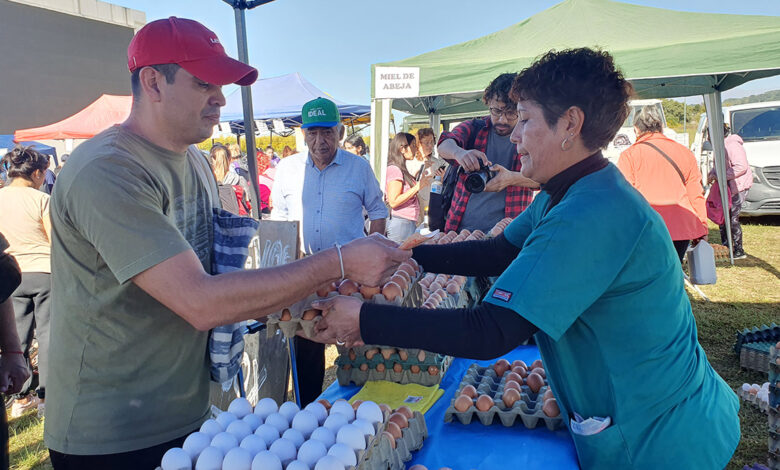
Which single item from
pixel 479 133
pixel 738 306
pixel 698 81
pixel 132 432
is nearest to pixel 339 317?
pixel 132 432

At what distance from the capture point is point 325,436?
1366 millimetres

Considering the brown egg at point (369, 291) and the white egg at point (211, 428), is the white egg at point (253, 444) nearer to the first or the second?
the white egg at point (211, 428)

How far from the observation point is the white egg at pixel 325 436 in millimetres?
1356

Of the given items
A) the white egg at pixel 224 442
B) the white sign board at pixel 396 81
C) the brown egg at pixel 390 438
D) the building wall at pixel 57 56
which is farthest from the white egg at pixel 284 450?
the building wall at pixel 57 56

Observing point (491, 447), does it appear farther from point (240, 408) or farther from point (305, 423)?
point (240, 408)

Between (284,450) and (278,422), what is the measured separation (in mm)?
158

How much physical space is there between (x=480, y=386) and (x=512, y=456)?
43 cm

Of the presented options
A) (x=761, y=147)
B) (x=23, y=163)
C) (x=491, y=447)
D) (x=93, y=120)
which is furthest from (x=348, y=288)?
(x=761, y=147)

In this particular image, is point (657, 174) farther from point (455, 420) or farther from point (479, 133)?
point (455, 420)

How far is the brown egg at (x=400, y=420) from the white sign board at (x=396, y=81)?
18.9ft

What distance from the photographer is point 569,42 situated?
7516 mm

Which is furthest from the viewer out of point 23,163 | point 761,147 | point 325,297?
point 761,147

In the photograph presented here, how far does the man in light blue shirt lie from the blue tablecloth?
2.32 meters

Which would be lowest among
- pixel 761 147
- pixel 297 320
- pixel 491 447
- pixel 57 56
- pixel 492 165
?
pixel 491 447
